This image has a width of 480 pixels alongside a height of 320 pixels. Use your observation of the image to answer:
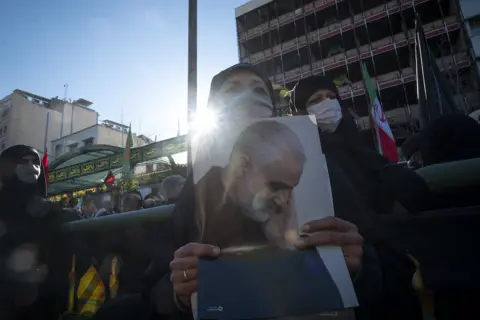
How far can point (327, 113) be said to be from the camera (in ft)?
4.39

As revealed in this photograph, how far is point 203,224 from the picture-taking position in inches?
38.2

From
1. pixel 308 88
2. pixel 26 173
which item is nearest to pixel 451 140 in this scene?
pixel 308 88

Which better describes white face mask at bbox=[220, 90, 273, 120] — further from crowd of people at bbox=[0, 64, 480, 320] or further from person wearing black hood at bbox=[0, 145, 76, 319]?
person wearing black hood at bbox=[0, 145, 76, 319]

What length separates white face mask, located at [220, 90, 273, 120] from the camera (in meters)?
1.08

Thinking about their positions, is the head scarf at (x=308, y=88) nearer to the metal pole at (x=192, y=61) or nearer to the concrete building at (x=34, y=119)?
the metal pole at (x=192, y=61)

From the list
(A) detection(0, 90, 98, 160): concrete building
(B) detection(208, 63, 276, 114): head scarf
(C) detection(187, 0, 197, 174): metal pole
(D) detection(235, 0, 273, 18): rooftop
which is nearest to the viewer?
(B) detection(208, 63, 276, 114): head scarf

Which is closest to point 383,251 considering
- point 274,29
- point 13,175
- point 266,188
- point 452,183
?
point 452,183

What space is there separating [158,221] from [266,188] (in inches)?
24.2

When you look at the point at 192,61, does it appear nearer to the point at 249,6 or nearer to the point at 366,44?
the point at 366,44

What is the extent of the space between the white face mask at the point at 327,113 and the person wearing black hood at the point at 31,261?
1472mm

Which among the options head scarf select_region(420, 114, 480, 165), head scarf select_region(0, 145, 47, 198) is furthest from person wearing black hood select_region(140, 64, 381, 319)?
head scarf select_region(0, 145, 47, 198)

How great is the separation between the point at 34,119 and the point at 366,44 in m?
31.1

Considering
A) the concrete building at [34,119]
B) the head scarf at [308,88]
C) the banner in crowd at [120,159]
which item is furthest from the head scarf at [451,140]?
the concrete building at [34,119]

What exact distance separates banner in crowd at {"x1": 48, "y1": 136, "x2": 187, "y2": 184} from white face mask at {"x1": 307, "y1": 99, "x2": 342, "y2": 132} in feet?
33.9
